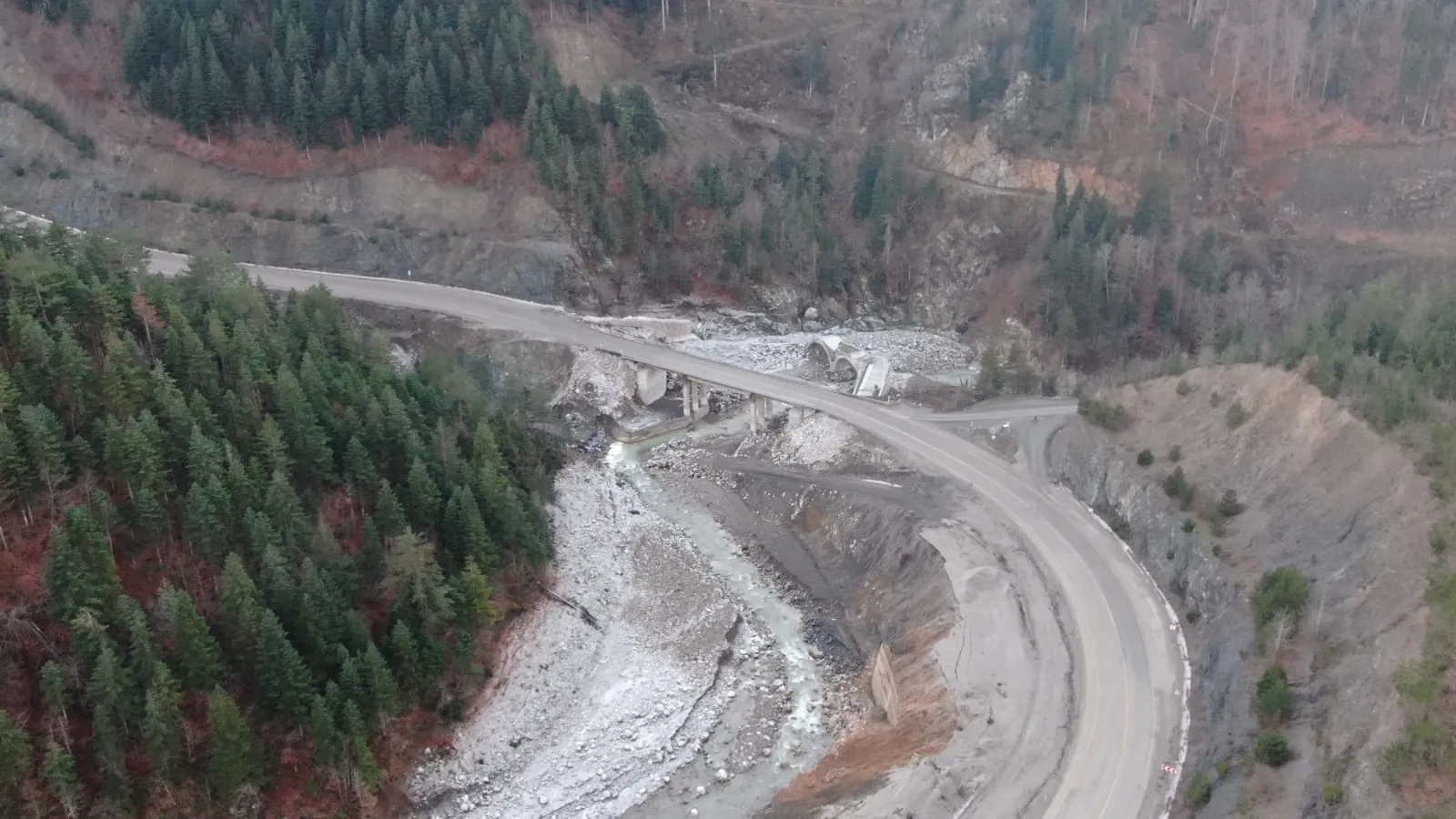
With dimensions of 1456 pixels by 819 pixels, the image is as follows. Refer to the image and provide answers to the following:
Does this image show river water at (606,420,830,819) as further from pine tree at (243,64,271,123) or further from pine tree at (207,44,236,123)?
pine tree at (207,44,236,123)

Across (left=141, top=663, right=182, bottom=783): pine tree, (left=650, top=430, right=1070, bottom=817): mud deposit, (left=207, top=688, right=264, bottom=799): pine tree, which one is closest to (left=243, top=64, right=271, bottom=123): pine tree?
(left=650, top=430, right=1070, bottom=817): mud deposit

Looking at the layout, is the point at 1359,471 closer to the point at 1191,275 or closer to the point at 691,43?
the point at 1191,275

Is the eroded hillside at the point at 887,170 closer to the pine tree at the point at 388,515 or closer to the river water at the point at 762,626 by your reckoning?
the river water at the point at 762,626

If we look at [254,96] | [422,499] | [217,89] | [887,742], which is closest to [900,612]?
[887,742]

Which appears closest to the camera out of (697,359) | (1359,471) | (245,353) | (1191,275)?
(1359,471)

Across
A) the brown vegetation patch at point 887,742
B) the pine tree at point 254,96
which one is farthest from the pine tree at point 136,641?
the pine tree at point 254,96

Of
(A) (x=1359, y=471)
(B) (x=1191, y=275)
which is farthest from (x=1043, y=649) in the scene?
(B) (x=1191, y=275)
